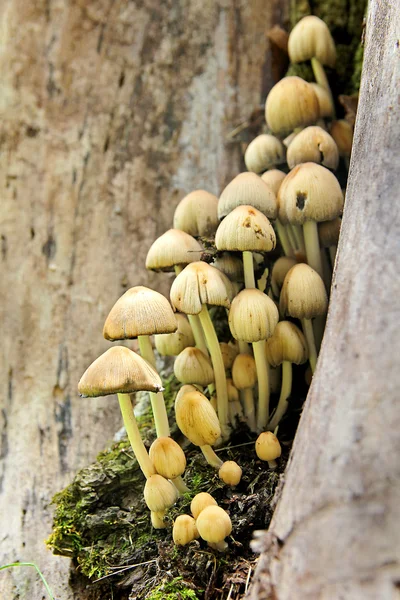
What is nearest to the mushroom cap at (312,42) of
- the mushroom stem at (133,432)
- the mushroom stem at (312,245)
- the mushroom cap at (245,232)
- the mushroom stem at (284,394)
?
the mushroom stem at (312,245)

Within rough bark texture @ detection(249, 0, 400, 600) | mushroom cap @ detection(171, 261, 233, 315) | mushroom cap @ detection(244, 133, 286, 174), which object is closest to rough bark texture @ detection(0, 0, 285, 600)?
mushroom cap @ detection(244, 133, 286, 174)

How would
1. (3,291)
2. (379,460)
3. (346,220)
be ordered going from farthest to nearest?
1. (3,291)
2. (346,220)
3. (379,460)

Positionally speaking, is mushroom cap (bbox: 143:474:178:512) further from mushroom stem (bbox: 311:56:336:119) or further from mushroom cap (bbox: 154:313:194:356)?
mushroom stem (bbox: 311:56:336:119)

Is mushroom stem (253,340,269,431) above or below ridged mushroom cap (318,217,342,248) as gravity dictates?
below

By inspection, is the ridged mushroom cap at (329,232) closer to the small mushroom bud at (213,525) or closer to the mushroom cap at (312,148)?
the mushroom cap at (312,148)

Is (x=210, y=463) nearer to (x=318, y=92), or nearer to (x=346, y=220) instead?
(x=346, y=220)

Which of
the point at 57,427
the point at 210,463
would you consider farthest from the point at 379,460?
the point at 57,427
